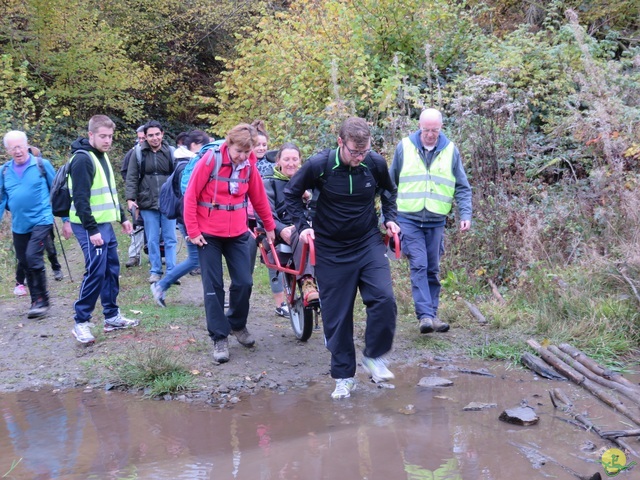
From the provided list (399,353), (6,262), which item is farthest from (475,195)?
(6,262)

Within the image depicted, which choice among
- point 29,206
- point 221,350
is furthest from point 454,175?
point 29,206

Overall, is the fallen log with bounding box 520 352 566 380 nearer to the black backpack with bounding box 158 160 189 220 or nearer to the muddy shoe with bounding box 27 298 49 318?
the black backpack with bounding box 158 160 189 220

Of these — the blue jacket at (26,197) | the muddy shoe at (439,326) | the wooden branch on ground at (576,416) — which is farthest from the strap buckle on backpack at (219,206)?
the wooden branch on ground at (576,416)

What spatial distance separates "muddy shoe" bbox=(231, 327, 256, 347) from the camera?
21.8 feet

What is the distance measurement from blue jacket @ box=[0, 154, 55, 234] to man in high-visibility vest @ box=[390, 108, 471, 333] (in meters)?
4.01

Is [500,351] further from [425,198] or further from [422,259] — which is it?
[425,198]

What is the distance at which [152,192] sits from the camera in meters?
9.38

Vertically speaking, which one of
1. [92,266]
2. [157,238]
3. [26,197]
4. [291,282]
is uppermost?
[26,197]

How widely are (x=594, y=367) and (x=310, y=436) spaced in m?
2.50

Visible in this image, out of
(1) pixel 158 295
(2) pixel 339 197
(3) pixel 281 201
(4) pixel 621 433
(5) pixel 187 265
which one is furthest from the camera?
(1) pixel 158 295

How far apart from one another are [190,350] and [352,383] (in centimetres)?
177

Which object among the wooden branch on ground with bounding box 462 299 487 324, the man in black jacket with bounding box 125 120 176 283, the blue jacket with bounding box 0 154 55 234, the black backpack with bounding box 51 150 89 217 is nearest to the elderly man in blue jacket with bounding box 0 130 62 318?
the blue jacket with bounding box 0 154 55 234

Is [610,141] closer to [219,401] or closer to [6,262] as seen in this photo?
[219,401]

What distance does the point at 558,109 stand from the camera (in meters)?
9.98
